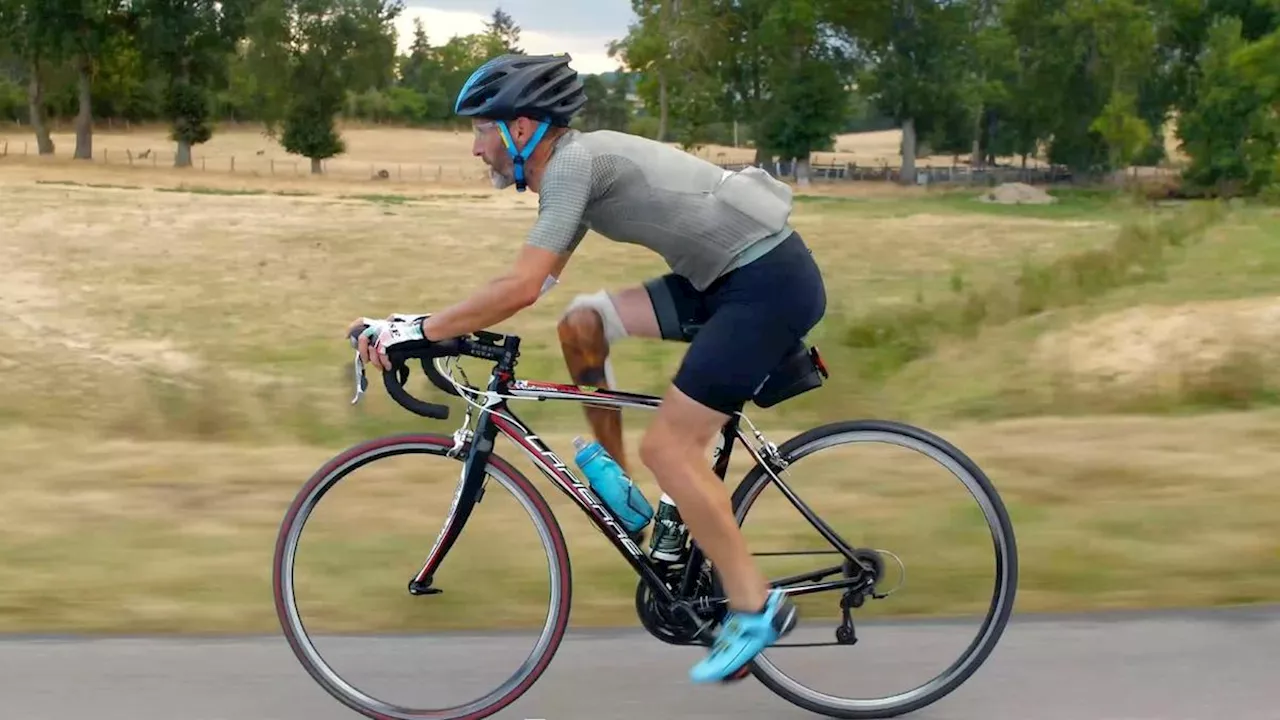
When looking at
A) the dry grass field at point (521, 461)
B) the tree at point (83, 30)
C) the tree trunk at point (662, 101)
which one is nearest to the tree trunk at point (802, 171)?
the tree trunk at point (662, 101)

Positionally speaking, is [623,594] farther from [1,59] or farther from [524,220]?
[1,59]

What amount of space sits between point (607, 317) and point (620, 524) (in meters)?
0.58

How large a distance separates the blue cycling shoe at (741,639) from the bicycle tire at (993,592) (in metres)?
0.17

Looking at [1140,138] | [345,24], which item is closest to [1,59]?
[345,24]

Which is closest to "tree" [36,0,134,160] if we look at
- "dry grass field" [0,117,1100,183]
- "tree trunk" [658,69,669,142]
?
"dry grass field" [0,117,1100,183]

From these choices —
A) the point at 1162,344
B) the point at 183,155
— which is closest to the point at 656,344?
the point at 1162,344

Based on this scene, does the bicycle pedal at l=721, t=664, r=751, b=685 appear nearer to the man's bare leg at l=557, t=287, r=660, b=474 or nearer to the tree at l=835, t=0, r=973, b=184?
the man's bare leg at l=557, t=287, r=660, b=474

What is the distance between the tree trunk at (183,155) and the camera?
67562 millimetres

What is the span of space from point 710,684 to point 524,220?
35.5m

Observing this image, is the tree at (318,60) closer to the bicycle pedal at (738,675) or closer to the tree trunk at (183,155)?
the tree trunk at (183,155)

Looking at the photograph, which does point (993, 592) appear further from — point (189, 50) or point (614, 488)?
point (189, 50)

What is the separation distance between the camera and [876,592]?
12.7 ft

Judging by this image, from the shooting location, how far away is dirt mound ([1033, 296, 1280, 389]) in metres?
9.63

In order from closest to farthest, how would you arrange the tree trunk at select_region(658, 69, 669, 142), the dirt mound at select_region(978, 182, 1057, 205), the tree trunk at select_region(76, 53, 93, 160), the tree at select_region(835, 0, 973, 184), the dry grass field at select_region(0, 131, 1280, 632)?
the dry grass field at select_region(0, 131, 1280, 632) → the dirt mound at select_region(978, 182, 1057, 205) → the tree trunk at select_region(658, 69, 669, 142) → the tree at select_region(835, 0, 973, 184) → the tree trunk at select_region(76, 53, 93, 160)
